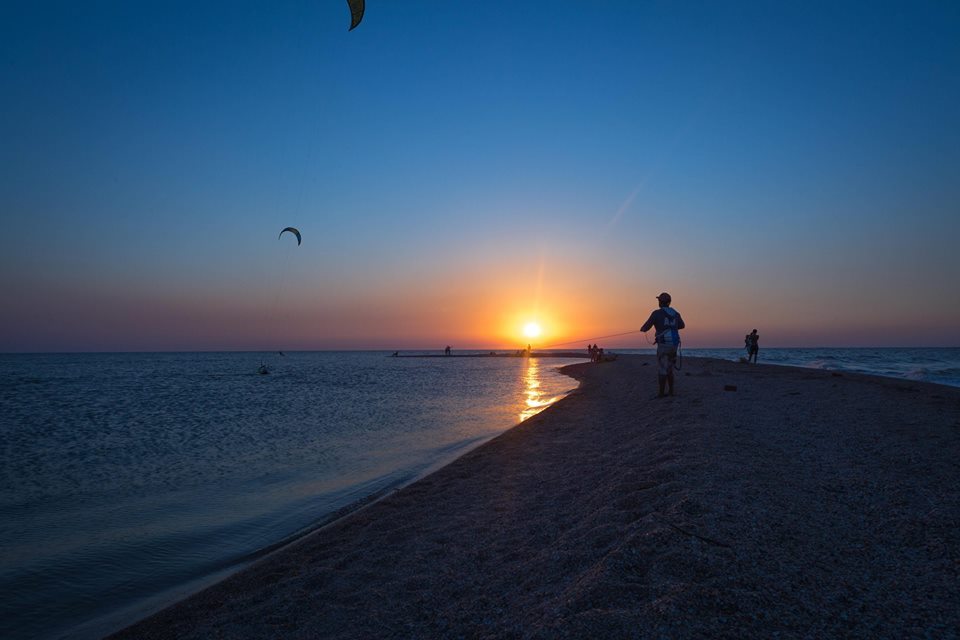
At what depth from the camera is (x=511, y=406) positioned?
20.5 meters

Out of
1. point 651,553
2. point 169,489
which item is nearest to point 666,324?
point 651,553

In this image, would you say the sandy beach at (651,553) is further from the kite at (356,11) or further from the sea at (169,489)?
the kite at (356,11)

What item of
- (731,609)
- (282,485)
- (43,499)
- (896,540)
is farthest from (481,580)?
(43,499)

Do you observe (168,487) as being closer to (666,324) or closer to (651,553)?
(651,553)

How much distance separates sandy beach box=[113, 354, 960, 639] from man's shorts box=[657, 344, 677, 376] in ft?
15.3

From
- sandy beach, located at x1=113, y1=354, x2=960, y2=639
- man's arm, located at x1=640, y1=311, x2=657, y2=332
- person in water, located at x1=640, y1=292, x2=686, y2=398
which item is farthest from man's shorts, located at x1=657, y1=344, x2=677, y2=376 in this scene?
sandy beach, located at x1=113, y1=354, x2=960, y2=639

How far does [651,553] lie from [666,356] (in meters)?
10.5

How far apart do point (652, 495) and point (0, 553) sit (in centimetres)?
854

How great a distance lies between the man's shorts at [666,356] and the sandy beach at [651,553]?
15.3 feet

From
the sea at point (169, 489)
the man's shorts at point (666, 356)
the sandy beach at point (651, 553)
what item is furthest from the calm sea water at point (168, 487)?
the man's shorts at point (666, 356)

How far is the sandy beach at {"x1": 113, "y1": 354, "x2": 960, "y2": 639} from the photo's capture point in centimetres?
296

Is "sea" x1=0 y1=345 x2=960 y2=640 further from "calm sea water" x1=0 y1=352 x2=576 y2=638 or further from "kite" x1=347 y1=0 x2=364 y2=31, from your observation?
"kite" x1=347 y1=0 x2=364 y2=31

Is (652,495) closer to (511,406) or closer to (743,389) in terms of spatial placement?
(743,389)

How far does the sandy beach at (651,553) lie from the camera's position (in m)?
2.96
